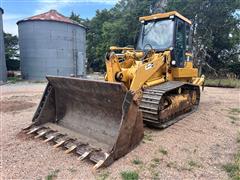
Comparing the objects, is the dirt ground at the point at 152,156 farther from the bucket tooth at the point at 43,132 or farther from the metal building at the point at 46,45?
the metal building at the point at 46,45

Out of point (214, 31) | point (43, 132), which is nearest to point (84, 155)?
point (43, 132)

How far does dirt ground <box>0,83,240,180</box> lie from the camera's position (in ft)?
10.7

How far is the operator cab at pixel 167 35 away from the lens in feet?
19.5

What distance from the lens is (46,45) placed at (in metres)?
17.0

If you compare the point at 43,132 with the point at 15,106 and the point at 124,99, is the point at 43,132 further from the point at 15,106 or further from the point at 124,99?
the point at 15,106

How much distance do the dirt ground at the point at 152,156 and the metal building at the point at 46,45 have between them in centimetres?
1222

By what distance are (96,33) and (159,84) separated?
29310 mm

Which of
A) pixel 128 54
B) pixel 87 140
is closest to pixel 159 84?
pixel 128 54

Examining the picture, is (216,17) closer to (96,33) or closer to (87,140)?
(87,140)

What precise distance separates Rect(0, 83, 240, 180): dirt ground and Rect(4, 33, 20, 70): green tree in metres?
22.3

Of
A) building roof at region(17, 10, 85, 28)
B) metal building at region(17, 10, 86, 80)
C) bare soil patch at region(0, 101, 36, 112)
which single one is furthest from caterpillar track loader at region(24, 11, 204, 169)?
building roof at region(17, 10, 85, 28)

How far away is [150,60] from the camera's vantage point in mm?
5465

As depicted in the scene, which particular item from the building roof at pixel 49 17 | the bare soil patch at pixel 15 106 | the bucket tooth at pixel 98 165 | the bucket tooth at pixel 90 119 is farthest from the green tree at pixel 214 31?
the bucket tooth at pixel 98 165

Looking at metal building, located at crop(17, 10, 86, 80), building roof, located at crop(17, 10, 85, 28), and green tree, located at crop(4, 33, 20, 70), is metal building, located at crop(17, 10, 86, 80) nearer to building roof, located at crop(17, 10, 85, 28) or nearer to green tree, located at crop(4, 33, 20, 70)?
building roof, located at crop(17, 10, 85, 28)
